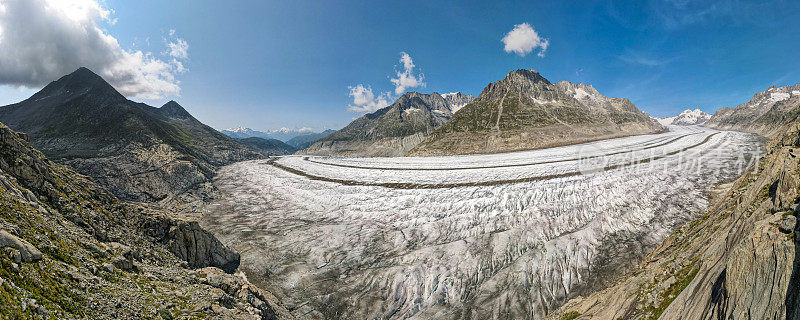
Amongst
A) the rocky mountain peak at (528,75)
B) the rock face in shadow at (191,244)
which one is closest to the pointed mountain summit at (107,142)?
the rock face in shadow at (191,244)

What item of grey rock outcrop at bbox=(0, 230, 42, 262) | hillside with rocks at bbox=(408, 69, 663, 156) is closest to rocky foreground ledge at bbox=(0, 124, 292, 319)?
grey rock outcrop at bbox=(0, 230, 42, 262)

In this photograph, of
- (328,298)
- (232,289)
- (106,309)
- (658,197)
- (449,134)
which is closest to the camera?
(106,309)

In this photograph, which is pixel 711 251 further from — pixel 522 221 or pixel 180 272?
pixel 180 272

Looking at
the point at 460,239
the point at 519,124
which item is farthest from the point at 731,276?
the point at 519,124

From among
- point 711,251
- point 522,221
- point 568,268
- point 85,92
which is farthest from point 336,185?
point 85,92

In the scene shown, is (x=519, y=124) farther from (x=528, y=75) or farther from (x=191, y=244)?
Answer: (x=191, y=244)

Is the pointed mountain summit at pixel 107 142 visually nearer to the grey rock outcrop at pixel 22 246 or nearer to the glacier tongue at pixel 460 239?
the glacier tongue at pixel 460 239
